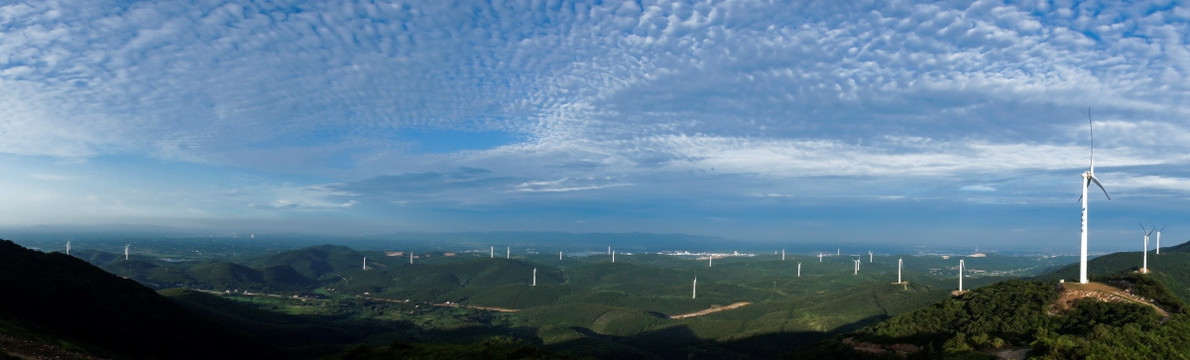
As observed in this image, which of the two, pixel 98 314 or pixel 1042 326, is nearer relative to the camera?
pixel 1042 326

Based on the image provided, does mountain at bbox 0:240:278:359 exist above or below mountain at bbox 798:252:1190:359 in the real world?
below

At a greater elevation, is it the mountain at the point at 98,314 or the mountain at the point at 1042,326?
the mountain at the point at 1042,326

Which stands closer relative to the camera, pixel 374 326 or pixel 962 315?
pixel 962 315

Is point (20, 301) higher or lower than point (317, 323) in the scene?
higher

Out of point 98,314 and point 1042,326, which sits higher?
point 1042,326

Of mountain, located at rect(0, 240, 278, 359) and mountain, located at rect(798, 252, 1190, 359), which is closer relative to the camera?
mountain, located at rect(798, 252, 1190, 359)

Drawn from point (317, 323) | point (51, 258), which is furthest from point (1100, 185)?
point (317, 323)

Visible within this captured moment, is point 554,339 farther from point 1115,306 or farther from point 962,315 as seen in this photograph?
point 1115,306

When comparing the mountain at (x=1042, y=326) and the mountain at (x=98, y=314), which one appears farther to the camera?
the mountain at (x=98, y=314)
